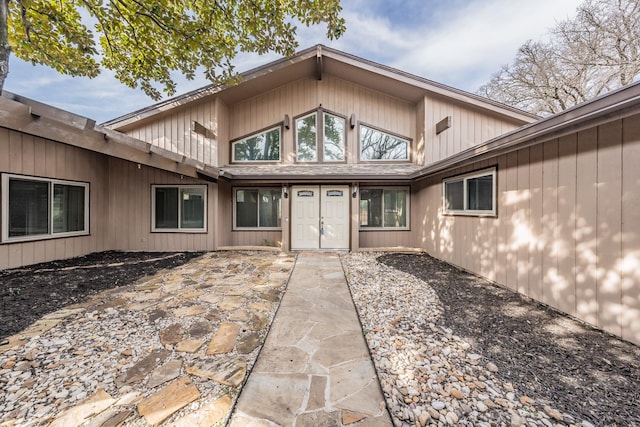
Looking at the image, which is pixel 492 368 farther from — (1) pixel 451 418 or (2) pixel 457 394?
(1) pixel 451 418

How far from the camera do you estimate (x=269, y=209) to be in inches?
313

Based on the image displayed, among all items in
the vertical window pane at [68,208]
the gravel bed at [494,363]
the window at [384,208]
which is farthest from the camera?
the window at [384,208]

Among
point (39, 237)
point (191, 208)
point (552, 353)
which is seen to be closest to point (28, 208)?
point (39, 237)

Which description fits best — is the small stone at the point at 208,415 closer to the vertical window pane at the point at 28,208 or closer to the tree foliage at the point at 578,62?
the vertical window pane at the point at 28,208

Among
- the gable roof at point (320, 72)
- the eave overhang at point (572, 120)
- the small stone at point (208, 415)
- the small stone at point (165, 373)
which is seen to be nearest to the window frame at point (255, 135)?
the gable roof at point (320, 72)

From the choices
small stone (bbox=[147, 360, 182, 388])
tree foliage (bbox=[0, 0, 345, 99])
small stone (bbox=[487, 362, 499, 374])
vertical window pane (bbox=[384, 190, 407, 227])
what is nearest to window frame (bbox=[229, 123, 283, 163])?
tree foliage (bbox=[0, 0, 345, 99])

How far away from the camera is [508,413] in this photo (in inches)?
64.6

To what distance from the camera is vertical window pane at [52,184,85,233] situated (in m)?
5.73

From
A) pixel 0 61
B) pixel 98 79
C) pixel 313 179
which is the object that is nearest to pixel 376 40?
pixel 313 179

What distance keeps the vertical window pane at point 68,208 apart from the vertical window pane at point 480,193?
944 cm

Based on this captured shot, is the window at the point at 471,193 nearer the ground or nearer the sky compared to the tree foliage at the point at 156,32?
nearer the ground

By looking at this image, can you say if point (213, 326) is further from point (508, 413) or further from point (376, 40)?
point (376, 40)

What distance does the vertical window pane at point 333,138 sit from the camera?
816 cm

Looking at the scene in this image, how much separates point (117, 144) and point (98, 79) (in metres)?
4.55
